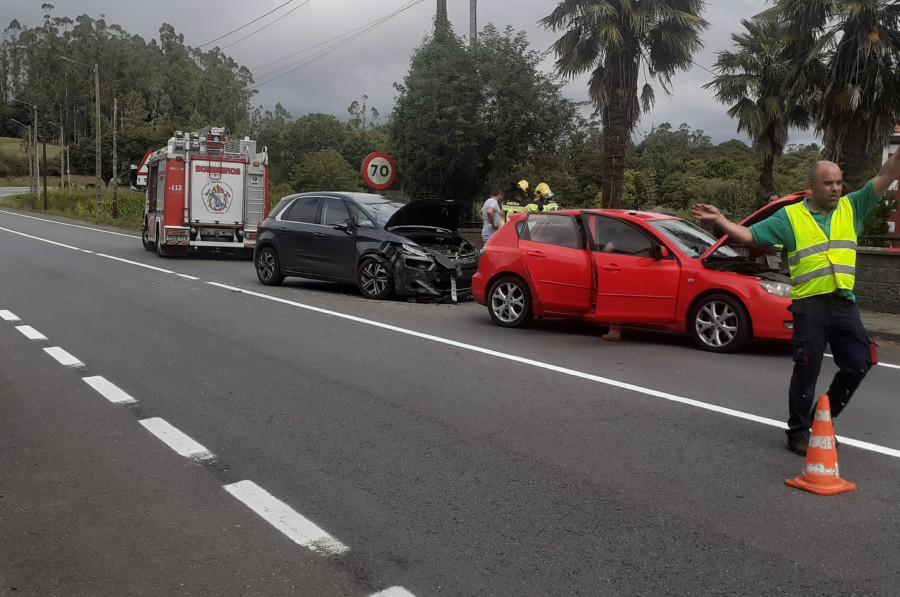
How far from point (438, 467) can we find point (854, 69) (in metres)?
16.6

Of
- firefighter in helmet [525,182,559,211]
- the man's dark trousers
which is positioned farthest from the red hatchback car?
the man's dark trousers

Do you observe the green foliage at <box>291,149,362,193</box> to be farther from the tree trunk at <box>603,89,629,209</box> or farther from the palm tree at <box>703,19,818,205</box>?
the tree trunk at <box>603,89,629,209</box>

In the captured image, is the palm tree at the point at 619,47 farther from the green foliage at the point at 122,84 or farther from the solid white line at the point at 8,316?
the green foliage at the point at 122,84

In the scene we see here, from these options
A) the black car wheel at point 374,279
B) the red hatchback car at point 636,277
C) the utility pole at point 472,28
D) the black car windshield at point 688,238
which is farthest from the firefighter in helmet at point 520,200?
the utility pole at point 472,28

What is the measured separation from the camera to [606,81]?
70.2 ft

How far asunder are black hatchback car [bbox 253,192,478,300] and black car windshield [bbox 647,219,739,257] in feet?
13.2

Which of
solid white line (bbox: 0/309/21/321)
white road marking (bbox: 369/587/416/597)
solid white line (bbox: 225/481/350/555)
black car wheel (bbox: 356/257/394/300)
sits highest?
black car wheel (bbox: 356/257/394/300)

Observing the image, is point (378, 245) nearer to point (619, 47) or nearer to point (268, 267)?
point (268, 267)

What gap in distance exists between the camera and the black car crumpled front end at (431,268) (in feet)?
43.1

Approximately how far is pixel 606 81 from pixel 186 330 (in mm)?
14496

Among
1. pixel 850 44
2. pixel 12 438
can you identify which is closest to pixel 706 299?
pixel 12 438

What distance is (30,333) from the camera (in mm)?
9547

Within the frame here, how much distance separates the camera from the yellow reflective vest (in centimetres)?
517

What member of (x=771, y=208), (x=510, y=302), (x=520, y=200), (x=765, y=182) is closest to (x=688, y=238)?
(x=510, y=302)
